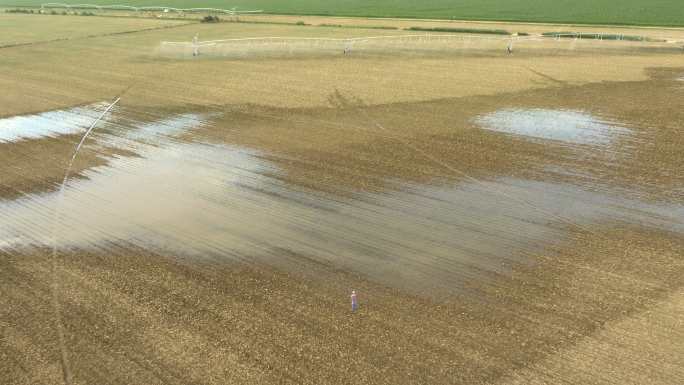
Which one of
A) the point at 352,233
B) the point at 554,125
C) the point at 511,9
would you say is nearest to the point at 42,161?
the point at 352,233

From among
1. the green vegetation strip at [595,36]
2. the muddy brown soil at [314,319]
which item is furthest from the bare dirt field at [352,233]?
the green vegetation strip at [595,36]

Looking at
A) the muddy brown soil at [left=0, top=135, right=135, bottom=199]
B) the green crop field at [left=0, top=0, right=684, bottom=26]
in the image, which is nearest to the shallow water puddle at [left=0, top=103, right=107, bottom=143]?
the muddy brown soil at [left=0, top=135, right=135, bottom=199]

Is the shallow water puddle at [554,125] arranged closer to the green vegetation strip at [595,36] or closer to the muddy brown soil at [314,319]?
the muddy brown soil at [314,319]

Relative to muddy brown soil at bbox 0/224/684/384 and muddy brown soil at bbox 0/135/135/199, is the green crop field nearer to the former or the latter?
muddy brown soil at bbox 0/224/684/384

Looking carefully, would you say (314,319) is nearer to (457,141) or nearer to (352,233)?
(352,233)

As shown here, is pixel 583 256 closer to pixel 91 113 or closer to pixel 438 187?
pixel 438 187
